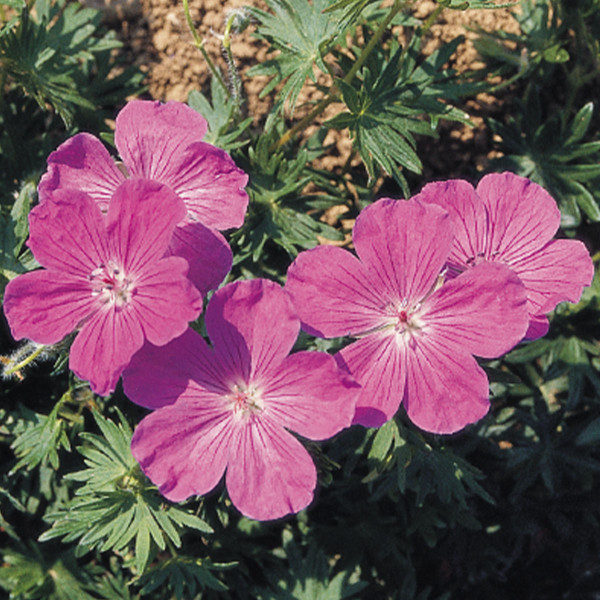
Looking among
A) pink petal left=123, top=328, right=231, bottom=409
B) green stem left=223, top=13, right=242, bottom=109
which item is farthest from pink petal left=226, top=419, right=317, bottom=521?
green stem left=223, top=13, right=242, bottom=109

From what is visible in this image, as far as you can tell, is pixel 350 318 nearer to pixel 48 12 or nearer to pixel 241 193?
pixel 241 193

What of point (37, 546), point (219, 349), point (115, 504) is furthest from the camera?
point (37, 546)

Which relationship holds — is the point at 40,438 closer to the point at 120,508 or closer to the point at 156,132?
the point at 120,508

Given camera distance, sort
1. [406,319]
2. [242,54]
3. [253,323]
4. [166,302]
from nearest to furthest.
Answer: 1. [166,302]
2. [253,323]
3. [406,319]
4. [242,54]

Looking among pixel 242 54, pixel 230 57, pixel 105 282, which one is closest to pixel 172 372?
pixel 105 282

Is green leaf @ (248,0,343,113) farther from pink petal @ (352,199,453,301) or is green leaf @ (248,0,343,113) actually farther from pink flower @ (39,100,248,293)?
pink petal @ (352,199,453,301)

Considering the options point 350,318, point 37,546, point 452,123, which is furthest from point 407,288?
point 37,546

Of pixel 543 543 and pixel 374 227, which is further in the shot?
pixel 543 543
